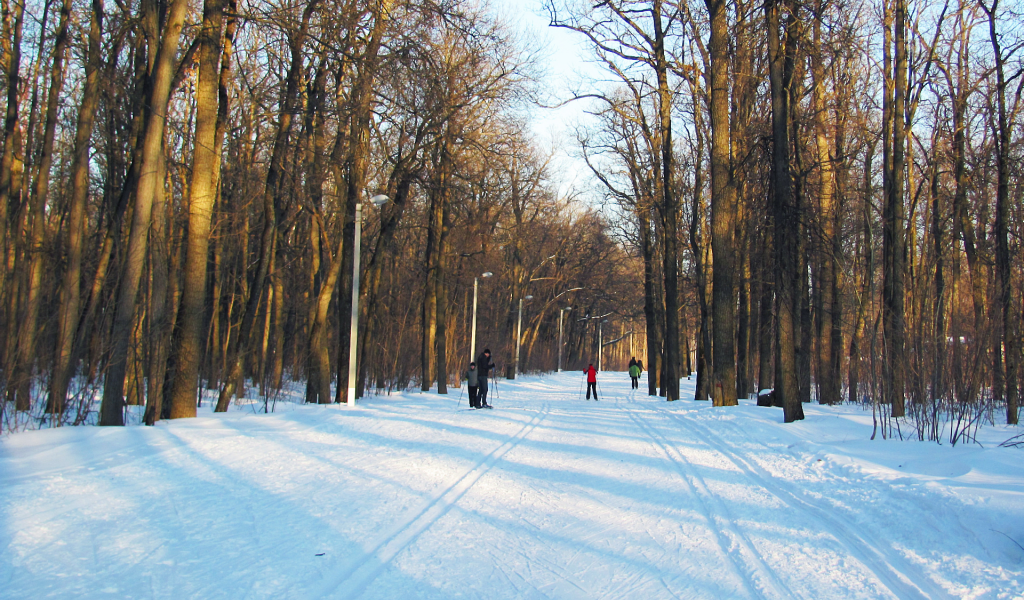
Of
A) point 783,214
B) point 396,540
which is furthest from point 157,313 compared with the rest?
point 783,214

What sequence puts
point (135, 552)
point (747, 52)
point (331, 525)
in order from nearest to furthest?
1. point (135, 552)
2. point (331, 525)
3. point (747, 52)

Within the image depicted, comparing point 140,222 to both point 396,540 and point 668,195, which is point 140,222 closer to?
point 396,540

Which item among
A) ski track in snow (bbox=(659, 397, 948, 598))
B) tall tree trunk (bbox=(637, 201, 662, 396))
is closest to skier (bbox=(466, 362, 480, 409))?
tall tree trunk (bbox=(637, 201, 662, 396))

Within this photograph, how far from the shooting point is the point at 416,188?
93.9 feet

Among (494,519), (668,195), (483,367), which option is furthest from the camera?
(668,195)

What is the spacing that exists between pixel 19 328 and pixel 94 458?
3.68m

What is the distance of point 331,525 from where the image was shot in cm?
646

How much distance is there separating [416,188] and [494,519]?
75.5ft

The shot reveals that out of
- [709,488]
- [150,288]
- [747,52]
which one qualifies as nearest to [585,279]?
[747,52]

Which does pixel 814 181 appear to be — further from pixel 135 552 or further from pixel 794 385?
pixel 135 552

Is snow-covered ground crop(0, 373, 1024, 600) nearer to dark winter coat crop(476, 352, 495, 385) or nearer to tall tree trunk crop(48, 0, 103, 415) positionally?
tall tree trunk crop(48, 0, 103, 415)

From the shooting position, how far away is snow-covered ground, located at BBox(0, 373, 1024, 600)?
16.4 feet

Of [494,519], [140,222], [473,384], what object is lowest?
[494,519]

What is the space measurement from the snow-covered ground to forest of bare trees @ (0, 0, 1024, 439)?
10.2ft
